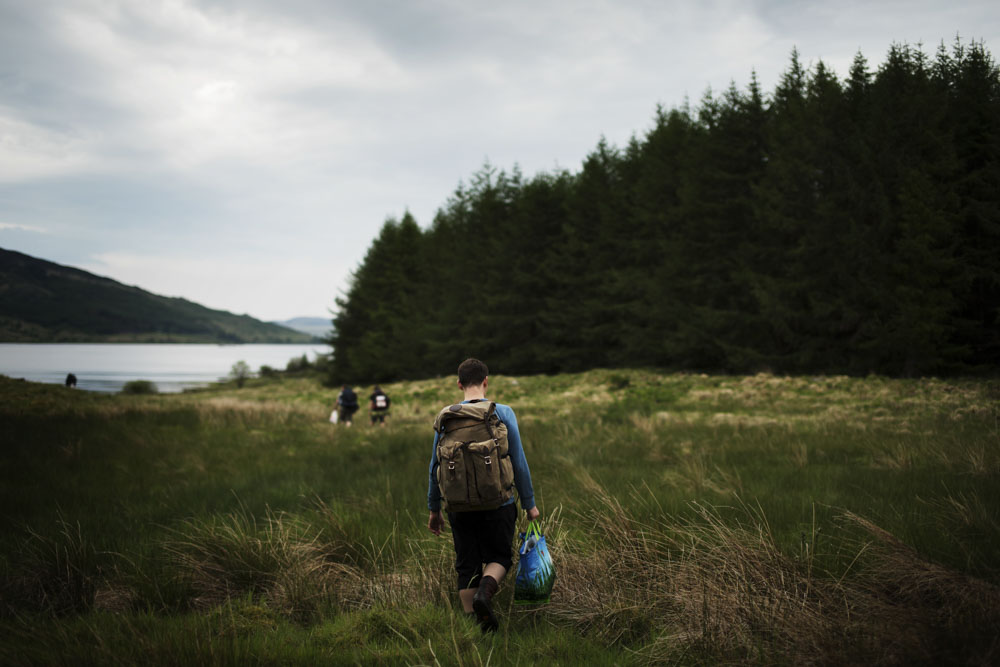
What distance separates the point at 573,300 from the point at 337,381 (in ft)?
75.5

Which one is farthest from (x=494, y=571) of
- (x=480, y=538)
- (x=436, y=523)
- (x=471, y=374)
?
(x=471, y=374)

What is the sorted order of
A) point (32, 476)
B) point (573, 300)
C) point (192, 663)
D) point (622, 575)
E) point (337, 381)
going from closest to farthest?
1. point (192, 663)
2. point (622, 575)
3. point (32, 476)
4. point (573, 300)
5. point (337, 381)

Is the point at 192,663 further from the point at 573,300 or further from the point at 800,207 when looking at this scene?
the point at 573,300

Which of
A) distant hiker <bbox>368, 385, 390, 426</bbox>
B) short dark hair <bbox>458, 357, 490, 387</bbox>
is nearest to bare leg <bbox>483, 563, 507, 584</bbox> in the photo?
short dark hair <bbox>458, 357, 490, 387</bbox>

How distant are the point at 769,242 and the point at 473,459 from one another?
25665 millimetres

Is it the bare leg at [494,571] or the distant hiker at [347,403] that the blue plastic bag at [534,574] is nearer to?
the bare leg at [494,571]

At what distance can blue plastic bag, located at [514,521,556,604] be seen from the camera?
3461 mm

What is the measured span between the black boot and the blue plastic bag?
0.16 meters

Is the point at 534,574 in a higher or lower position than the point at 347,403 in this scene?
higher

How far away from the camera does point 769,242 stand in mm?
25531

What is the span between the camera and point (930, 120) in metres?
20.5

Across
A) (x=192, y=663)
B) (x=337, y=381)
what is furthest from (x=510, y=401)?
(x=337, y=381)

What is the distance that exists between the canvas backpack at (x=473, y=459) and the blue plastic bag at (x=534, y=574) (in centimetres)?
35

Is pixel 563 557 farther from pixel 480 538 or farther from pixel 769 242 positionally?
pixel 769 242
